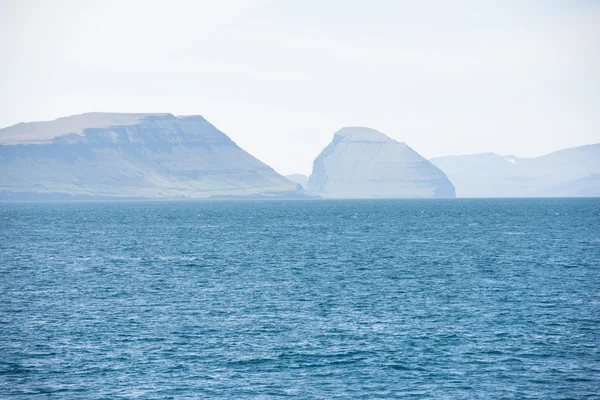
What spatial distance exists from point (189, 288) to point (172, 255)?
109 feet

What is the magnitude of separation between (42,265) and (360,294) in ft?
139

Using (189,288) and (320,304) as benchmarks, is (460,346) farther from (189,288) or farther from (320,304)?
(189,288)

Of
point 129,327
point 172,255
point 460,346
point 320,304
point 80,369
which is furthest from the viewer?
point 172,255

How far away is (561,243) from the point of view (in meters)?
113

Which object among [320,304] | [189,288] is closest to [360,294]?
[320,304]

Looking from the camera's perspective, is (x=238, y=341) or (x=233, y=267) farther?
(x=233, y=267)

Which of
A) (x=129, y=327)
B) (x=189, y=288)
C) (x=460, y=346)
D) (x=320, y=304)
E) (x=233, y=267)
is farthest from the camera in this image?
(x=233, y=267)

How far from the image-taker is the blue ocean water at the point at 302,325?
125 ft

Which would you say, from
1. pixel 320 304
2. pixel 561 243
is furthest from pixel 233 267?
pixel 561 243

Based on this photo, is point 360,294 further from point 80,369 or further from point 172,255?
point 172,255

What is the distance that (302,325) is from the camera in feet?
168

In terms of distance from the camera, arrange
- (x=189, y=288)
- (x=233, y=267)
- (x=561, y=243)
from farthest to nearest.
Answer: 1. (x=561, y=243)
2. (x=233, y=267)
3. (x=189, y=288)

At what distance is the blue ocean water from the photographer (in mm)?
38062

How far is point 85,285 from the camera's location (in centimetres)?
7050
